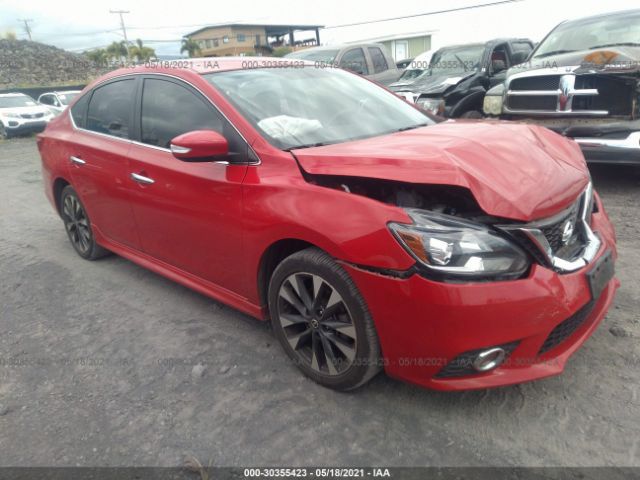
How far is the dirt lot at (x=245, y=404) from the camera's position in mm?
2121

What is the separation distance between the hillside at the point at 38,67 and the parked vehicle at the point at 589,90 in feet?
108

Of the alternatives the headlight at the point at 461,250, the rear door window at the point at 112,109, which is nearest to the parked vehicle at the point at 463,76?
the rear door window at the point at 112,109

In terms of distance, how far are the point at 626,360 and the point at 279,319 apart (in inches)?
71.5

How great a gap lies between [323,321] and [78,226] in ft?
10.2

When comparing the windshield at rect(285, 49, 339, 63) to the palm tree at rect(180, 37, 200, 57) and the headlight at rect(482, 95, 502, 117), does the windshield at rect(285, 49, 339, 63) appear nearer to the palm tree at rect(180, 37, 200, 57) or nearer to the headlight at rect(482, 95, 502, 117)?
the headlight at rect(482, 95, 502, 117)

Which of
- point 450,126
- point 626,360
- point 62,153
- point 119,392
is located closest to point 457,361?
point 626,360

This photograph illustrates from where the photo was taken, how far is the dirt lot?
6.96 ft

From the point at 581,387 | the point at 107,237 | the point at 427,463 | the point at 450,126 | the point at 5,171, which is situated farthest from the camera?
the point at 5,171

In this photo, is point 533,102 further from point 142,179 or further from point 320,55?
point 320,55

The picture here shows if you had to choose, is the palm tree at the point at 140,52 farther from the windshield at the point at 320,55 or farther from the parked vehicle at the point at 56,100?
the windshield at the point at 320,55

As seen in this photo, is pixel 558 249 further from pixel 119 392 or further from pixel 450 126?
pixel 119 392

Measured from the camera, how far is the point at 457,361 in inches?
81.4

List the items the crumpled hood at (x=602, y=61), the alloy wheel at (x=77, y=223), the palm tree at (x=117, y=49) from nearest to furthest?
the alloy wheel at (x=77, y=223) < the crumpled hood at (x=602, y=61) < the palm tree at (x=117, y=49)

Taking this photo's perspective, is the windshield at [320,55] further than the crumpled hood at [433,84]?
Yes
